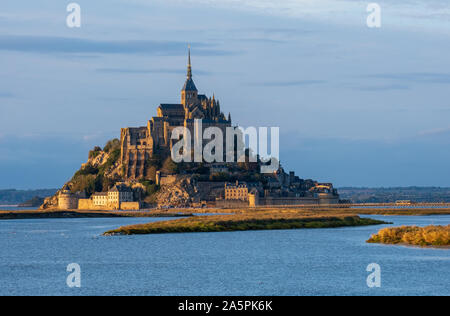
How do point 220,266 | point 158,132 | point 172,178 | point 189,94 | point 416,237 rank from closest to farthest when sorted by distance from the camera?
point 220,266 < point 416,237 < point 172,178 < point 158,132 < point 189,94

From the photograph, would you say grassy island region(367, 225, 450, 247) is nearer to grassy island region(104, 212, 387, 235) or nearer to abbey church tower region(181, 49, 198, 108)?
grassy island region(104, 212, 387, 235)

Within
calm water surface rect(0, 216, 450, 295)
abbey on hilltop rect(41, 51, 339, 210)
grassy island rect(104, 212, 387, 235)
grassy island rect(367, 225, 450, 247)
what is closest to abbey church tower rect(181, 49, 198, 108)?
abbey on hilltop rect(41, 51, 339, 210)

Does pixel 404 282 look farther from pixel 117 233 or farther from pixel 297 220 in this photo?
pixel 297 220

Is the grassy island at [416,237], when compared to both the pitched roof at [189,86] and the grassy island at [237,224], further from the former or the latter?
the pitched roof at [189,86]

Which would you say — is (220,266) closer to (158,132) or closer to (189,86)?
(158,132)

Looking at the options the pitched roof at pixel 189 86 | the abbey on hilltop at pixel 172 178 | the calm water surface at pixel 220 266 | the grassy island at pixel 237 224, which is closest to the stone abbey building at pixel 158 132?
the abbey on hilltop at pixel 172 178

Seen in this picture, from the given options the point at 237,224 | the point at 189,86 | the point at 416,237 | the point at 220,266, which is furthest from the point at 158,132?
the point at 220,266

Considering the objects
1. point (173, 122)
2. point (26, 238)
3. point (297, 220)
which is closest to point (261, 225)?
point (297, 220)

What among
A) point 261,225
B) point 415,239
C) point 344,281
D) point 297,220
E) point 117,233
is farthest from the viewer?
point 297,220
